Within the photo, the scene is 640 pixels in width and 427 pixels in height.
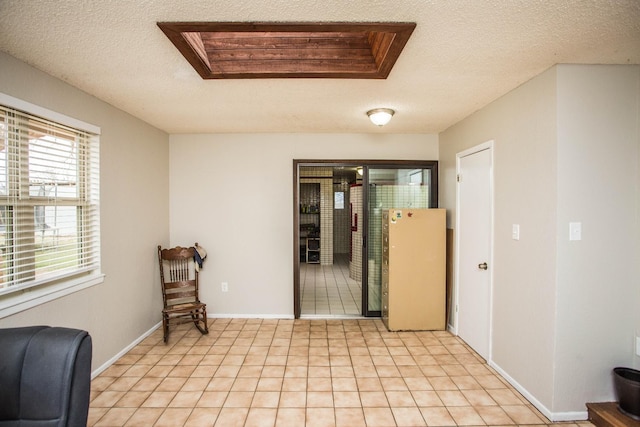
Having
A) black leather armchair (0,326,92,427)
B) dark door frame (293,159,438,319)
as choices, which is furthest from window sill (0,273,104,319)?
dark door frame (293,159,438,319)

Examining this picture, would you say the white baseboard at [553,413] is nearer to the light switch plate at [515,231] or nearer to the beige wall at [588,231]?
the beige wall at [588,231]

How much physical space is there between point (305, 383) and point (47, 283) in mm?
2073

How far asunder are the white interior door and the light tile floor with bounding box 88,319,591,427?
233 mm

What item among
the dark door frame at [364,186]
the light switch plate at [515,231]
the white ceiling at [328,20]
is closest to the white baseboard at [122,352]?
the dark door frame at [364,186]

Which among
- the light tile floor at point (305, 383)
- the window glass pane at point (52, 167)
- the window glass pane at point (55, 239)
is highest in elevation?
the window glass pane at point (52, 167)

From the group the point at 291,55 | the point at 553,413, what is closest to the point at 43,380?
the point at 291,55

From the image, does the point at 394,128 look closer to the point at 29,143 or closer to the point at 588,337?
the point at 588,337

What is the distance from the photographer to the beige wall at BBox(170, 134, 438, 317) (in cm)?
387

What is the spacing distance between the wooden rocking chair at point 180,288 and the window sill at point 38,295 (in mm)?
878

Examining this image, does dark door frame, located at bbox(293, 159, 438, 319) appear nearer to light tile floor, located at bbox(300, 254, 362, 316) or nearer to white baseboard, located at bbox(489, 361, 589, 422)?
light tile floor, located at bbox(300, 254, 362, 316)

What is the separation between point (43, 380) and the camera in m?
1.08

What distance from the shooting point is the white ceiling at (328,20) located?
4.72 feet

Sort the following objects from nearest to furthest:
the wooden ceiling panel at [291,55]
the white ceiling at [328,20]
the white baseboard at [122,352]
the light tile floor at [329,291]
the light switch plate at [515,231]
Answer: the white ceiling at [328,20]
the wooden ceiling panel at [291,55]
the light switch plate at [515,231]
the white baseboard at [122,352]
the light tile floor at [329,291]

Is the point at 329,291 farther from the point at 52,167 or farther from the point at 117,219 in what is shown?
the point at 52,167
